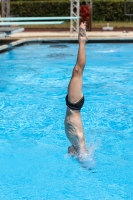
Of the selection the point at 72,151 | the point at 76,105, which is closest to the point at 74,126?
the point at 76,105

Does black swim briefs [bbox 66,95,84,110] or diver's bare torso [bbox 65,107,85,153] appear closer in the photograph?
black swim briefs [bbox 66,95,84,110]

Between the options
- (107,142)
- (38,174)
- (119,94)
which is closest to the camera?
(38,174)

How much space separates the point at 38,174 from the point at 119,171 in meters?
1.06

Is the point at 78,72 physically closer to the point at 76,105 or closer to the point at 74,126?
the point at 76,105

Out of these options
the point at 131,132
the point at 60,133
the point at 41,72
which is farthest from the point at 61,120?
the point at 41,72

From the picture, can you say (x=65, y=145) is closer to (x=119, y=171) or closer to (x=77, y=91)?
(x=119, y=171)

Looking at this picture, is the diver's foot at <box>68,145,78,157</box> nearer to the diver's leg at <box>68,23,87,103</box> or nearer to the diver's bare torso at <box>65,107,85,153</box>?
the diver's bare torso at <box>65,107,85,153</box>

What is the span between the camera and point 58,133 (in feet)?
Answer: 25.5

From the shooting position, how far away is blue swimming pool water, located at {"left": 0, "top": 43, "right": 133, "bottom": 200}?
5656 mm

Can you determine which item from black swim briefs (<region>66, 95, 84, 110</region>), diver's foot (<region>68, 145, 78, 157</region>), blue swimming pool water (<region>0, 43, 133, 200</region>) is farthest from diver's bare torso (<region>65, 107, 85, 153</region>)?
blue swimming pool water (<region>0, 43, 133, 200</region>)

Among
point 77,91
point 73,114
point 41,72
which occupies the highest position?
point 77,91

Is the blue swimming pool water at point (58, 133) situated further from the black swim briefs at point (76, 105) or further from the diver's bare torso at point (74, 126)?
the black swim briefs at point (76, 105)

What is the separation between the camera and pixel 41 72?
534 inches

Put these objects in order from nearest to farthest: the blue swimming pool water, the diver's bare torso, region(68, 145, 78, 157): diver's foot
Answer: the diver's bare torso → the blue swimming pool water → region(68, 145, 78, 157): diver's foot
